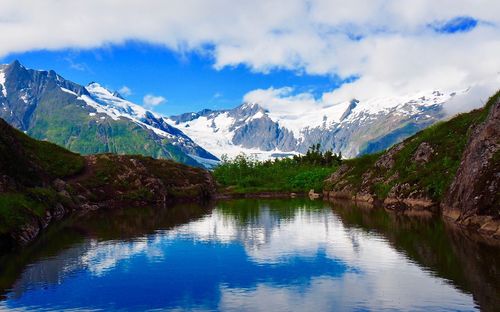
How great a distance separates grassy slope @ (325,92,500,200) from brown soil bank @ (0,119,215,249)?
5700 cm

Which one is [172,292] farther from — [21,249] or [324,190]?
[324,190]

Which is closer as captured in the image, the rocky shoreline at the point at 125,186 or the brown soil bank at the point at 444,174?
the brown soil bank at the point at 444,174

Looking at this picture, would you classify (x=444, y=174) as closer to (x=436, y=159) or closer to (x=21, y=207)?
(x=436, y=159)

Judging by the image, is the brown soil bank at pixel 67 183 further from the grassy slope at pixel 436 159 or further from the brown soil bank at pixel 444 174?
the grassy slope at pixel 436 159

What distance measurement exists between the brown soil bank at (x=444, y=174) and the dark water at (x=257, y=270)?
16.1 feet

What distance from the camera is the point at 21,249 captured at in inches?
2008

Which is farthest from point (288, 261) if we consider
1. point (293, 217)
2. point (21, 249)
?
point (293, 217)

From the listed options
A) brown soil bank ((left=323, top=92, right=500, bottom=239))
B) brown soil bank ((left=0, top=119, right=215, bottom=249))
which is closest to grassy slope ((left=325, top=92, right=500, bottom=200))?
brown soil bank ((left=323, top=92, right=500, bottom=239))

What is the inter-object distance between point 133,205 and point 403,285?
95.1 meters

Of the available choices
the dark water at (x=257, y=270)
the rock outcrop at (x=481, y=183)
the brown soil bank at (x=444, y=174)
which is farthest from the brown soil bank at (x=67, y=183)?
the rock outcrop at (x=481, y=183)

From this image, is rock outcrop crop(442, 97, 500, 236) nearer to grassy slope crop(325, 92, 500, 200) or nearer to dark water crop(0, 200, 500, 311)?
dark water crop(0, 200, 500, 311)

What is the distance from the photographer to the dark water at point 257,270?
31.8m

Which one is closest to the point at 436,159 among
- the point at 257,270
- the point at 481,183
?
the point at 481,183

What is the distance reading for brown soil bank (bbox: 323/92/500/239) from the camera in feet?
197
